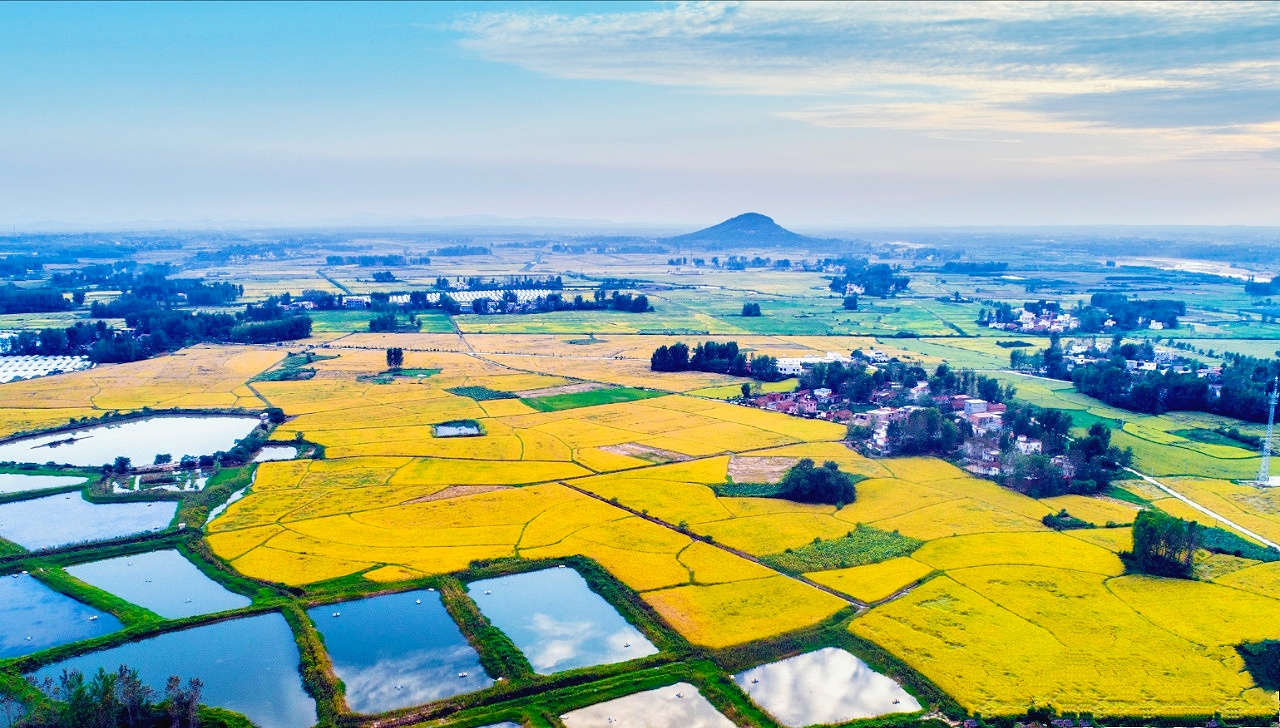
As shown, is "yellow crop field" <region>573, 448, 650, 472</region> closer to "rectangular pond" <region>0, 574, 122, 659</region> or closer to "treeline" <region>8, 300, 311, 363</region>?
"rectangular pond" <region>0, 574, 122, 659</region>

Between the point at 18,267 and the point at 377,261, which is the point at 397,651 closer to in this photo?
the point at 18,267

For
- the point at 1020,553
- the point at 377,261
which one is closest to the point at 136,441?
the point at 1020,553

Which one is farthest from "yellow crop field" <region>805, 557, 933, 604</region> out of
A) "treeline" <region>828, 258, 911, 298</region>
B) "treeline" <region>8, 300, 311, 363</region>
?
"treeline" <region>828, 258, 911, 298</region>

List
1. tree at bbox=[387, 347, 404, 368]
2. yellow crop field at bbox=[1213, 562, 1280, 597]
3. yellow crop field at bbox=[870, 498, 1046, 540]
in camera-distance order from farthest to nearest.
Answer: tree at bbox=[387, 347, 404, 368] < yellow crop field at bbox=[870, 498, 1046, 540] < yellow crop field at bbox=[1213, 562, 1280, 597]

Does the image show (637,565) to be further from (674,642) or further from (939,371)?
(939,371)

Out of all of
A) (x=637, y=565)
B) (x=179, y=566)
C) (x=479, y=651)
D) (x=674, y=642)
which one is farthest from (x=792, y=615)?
(x=179, y=566)

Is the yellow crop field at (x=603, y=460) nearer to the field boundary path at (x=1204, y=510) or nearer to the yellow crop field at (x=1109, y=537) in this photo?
the yellow crop field at (x=1109, y=537)
